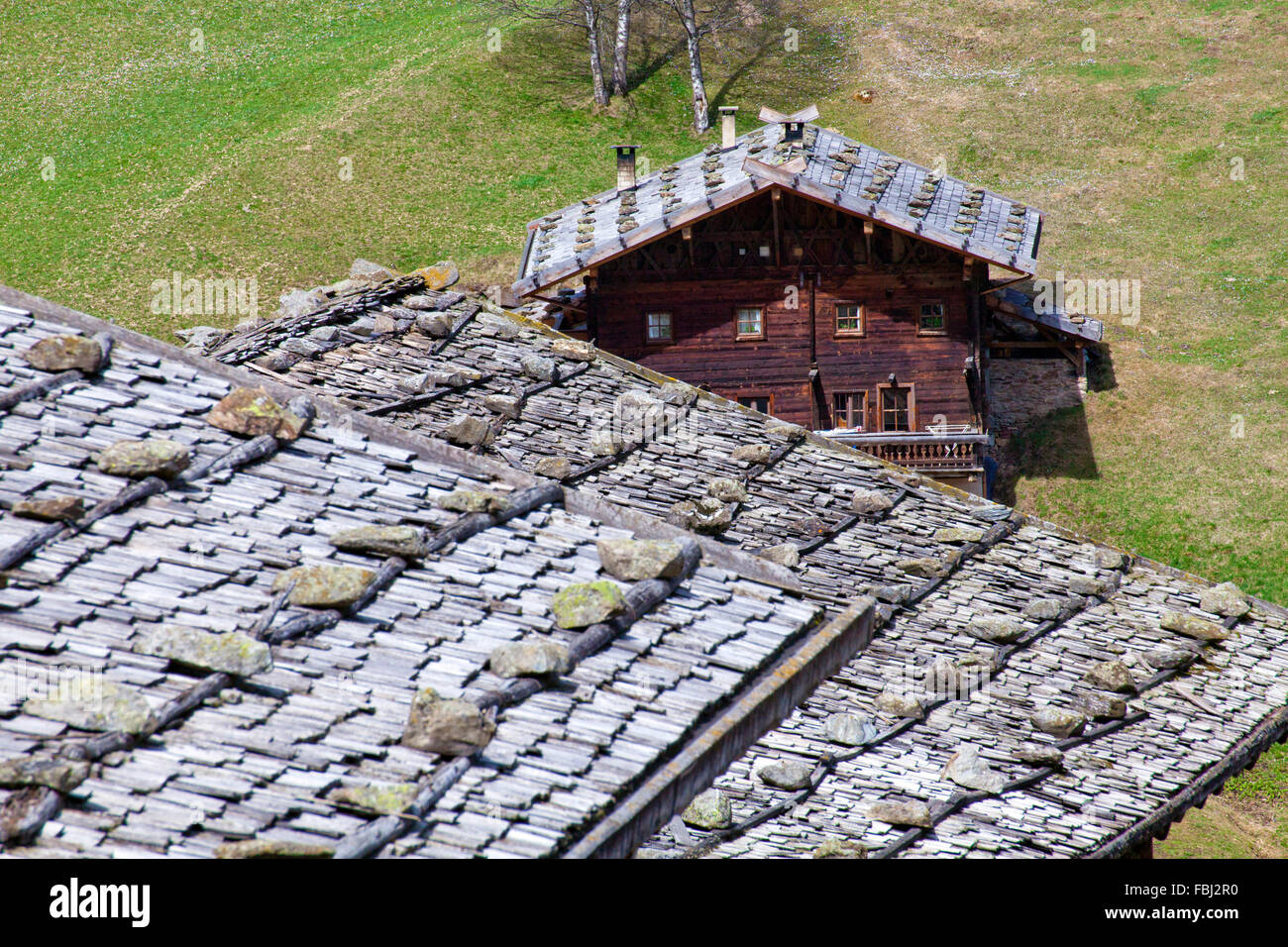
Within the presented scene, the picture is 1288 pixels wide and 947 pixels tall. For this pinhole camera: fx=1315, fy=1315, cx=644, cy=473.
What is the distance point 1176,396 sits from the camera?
1378 inches

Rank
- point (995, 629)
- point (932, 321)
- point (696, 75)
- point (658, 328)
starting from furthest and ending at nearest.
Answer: point (696, 75) → point (932, 321) → point (658, 328) → point (995, 629)

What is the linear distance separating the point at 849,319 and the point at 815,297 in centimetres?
92

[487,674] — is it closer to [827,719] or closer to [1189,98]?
[827,719]

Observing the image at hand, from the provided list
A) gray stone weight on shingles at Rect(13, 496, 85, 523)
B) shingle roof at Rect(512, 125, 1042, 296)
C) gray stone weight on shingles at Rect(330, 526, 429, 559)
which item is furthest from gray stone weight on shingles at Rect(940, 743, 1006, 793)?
shingle roof at Rect(512, 125, 1042, 296)

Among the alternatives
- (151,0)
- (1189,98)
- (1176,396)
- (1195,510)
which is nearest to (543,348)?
(1195,510)

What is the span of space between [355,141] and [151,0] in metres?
17.7

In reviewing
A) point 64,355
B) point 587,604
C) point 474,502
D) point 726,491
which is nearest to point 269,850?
point 587,604

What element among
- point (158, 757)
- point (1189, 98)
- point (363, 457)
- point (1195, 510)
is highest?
point (1189, 98)

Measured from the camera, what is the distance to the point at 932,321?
2922cm

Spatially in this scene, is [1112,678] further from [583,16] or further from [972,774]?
[583,16]

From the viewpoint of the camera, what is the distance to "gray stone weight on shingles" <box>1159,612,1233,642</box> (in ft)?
44.7

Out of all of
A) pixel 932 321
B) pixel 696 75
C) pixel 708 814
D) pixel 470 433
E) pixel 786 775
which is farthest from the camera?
pixel 696 75

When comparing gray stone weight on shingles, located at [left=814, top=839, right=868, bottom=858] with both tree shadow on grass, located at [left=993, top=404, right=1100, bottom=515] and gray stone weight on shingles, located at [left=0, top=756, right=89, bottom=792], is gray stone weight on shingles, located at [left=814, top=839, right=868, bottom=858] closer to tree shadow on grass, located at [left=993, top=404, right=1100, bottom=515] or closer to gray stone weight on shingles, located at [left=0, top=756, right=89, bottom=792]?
gray stone weight on shingles, located at [left=0, top=756, right=89, bottom=792]
